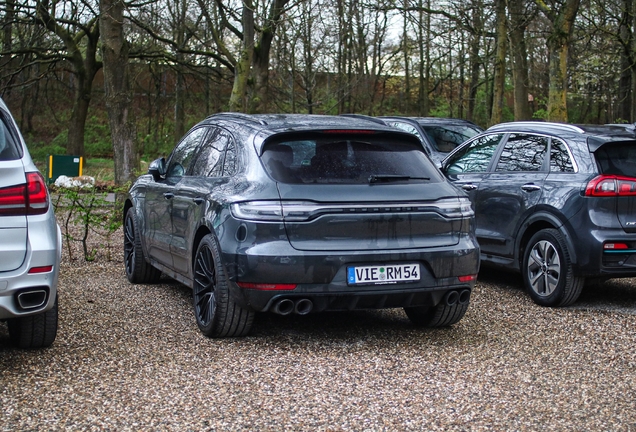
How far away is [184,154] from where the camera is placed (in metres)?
7.49

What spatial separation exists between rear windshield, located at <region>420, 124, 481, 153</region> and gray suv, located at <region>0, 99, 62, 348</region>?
849 centimetres

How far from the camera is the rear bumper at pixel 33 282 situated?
482 centimetres

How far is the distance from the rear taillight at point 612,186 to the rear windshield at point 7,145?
4.70 m

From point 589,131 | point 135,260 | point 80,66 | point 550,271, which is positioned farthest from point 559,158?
point 80,66

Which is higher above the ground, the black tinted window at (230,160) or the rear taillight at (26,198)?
the black tinted window at (230,160)

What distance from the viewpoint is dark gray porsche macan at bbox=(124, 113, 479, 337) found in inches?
214

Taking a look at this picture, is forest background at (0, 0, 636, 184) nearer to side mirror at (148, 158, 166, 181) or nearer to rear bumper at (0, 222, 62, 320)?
side mirror at (148, 158, 166, 181)

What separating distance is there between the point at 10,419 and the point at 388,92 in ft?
148

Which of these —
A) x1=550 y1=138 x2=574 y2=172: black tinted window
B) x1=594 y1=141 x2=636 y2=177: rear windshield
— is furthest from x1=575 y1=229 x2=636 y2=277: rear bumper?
x1=550 y1=138 x2=574 y2=172: black tinted window

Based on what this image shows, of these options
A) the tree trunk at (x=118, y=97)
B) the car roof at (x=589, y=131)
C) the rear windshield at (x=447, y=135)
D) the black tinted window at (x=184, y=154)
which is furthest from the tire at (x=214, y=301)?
the tree trunk at (x=118, y=97)

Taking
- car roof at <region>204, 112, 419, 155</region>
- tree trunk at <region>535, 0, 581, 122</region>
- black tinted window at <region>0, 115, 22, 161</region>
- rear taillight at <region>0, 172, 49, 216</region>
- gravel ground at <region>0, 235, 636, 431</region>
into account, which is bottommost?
gravel ground at <region>0, 235, 636, 431</region>

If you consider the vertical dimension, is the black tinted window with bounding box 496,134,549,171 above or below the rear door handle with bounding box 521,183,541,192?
above

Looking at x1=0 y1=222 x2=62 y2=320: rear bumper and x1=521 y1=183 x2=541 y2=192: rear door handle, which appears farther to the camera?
x1=521 y1=183 x2=541 y2=192: rear door handle

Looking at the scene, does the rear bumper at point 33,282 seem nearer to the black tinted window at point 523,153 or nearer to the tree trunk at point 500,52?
the black tinted window at point 523,153
